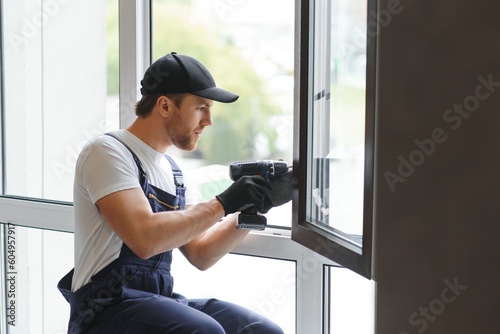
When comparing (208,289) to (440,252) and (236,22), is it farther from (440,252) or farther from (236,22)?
(440,252)

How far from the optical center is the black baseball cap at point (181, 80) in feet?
7.23

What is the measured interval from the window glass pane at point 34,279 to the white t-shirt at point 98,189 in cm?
73

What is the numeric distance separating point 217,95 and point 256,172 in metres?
0.26

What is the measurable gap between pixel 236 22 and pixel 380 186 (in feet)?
3.61

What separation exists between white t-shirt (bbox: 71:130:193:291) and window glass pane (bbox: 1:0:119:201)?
0.56 metres

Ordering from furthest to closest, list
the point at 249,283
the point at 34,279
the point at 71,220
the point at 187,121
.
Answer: the point at 34,279, the point at 71,220, the point at 249,283, the point at 187,121

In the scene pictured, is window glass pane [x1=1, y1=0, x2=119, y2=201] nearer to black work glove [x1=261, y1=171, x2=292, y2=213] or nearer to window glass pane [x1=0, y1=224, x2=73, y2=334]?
window glass pane [x1=0, y1=224, x2=73, y2=334]

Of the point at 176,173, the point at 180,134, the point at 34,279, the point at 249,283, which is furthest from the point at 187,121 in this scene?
the point at 34,279

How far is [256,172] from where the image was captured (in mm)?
2170

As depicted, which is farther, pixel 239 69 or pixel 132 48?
pixel 132 48

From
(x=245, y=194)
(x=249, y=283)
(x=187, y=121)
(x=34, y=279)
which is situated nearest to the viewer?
(x=245, y=194)

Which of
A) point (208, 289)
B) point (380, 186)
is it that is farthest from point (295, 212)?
point (208, 289)

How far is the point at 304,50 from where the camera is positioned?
6.14 feet

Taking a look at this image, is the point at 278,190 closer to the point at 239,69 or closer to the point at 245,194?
the point at 245,194
